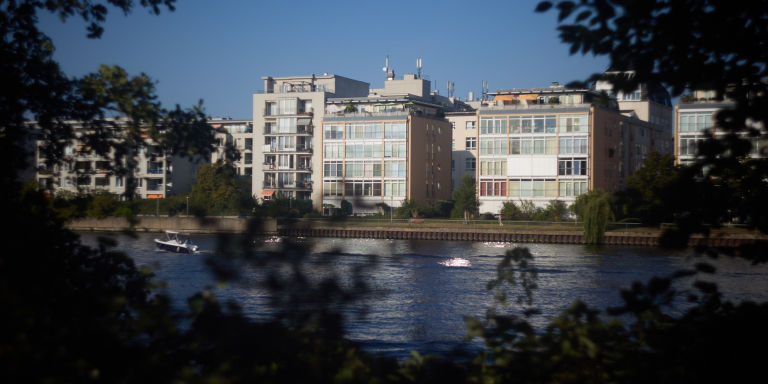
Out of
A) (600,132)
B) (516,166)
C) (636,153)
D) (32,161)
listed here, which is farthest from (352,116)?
(32,161)

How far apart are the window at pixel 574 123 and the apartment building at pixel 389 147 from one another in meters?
15.0

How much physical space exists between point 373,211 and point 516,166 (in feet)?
187

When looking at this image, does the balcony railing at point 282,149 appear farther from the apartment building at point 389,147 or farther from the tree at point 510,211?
the tree at point 510,211

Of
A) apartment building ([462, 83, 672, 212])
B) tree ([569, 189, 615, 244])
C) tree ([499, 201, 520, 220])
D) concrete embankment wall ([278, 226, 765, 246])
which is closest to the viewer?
tree ([569, 189, 615, 244])

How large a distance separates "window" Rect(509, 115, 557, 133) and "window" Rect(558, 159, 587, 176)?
3.09 m

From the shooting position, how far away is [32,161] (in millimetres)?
5332

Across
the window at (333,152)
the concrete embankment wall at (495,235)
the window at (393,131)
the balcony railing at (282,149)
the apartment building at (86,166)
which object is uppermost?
the window at (393,131)

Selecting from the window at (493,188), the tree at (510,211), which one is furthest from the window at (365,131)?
the tree at (510,211)

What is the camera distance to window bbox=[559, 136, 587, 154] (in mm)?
57531

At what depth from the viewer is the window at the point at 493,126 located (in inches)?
2375

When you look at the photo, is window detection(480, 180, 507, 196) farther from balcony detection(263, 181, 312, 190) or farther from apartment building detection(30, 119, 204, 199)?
apartment building detection(30, 119, 204, 199)

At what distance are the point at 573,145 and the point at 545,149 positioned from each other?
2.46 metres

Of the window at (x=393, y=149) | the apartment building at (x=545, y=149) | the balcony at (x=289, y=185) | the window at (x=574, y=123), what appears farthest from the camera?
the balcony at (x=289, y=185)

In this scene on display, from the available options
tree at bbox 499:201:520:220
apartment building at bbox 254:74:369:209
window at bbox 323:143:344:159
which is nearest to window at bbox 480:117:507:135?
tree at bbox 499:201:520:220
